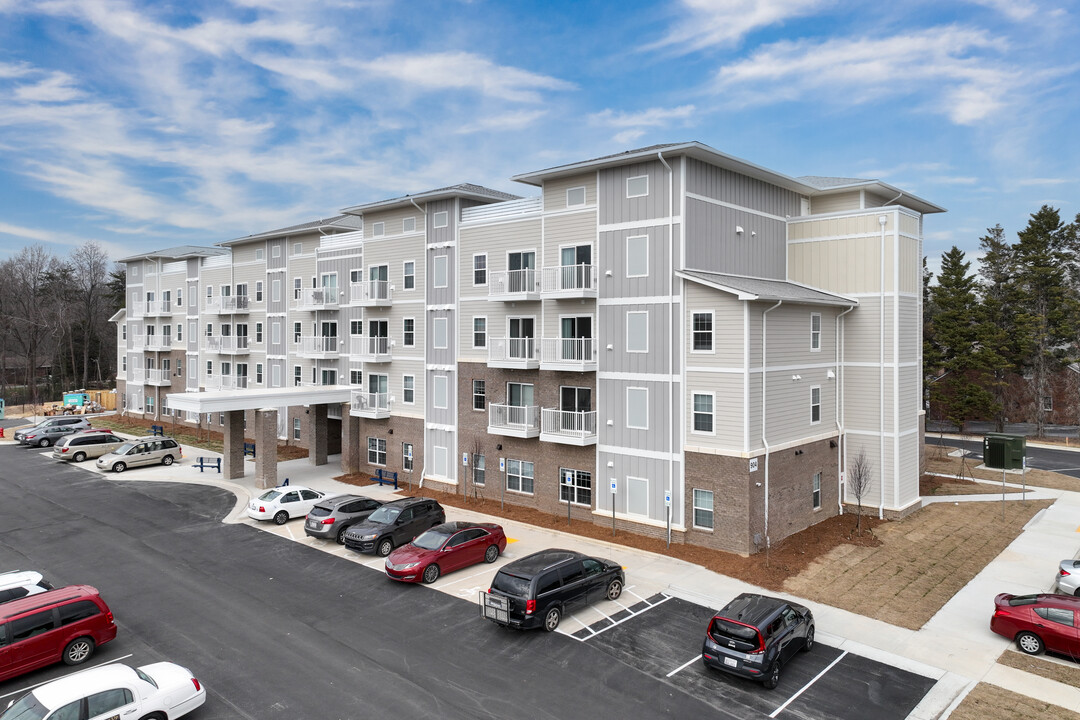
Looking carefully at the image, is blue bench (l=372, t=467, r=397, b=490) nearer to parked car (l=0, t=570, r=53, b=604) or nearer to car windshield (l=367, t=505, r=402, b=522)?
car windshield (l=367, t=505, r=402, b=522)

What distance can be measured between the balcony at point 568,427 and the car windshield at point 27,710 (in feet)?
55.8

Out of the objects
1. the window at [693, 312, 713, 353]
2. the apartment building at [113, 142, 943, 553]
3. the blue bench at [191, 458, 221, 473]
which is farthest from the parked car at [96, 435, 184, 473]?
the window at [693, 312, 713, 353]

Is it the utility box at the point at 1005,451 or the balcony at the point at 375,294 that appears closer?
the utility box at the point at 1005,451

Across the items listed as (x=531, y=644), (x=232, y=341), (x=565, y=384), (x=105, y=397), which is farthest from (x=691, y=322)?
(x=105, y=397)

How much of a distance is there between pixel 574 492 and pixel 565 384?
14.2 feet

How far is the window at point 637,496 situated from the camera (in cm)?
2295

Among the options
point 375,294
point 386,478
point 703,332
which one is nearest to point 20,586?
point 386,478

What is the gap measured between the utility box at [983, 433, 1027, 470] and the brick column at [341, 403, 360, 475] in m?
32.1

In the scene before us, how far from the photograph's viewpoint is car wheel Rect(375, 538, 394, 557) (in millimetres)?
21453

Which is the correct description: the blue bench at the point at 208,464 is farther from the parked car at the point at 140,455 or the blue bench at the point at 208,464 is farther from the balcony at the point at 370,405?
the balcony at the point at 370,405

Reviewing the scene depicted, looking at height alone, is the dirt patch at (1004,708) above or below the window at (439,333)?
below

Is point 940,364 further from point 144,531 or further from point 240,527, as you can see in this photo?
point 144,531

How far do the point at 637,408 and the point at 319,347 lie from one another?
2236 centimetres

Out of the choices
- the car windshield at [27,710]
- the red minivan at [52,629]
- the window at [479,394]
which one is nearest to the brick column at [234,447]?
the window at [479,394]
